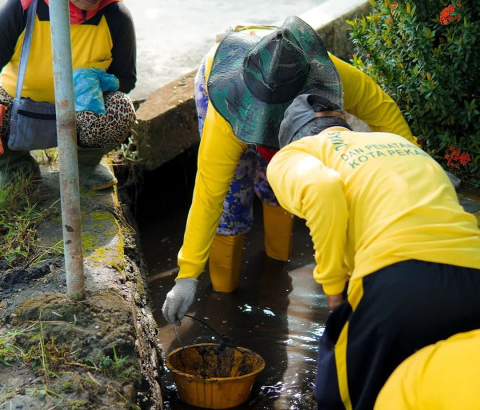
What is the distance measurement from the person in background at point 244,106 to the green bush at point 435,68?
0.45 metres

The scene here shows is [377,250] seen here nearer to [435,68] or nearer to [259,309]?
[435,68]

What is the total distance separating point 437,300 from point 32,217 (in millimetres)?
2280

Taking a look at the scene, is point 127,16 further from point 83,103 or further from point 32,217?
point 32,217

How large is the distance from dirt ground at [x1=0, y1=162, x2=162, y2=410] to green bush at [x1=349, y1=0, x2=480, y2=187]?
1699 millimetres

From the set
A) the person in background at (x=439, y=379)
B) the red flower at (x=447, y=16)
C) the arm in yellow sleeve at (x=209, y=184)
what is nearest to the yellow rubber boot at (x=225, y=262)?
the arm in yellow sleeve at (x=209, y=184)

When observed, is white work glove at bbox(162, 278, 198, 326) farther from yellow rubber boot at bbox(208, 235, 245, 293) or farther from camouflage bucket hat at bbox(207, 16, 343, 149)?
yellow rubber boot at bbox(208, 235, 245, 293)

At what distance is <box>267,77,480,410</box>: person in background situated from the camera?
2.19 meters

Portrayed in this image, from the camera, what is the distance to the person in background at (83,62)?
3.87m

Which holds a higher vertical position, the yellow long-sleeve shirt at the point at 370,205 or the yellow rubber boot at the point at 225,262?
the yellow long-sleeve shirt at the point at 370,205

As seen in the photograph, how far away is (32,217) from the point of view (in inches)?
150

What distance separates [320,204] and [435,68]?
1886mm

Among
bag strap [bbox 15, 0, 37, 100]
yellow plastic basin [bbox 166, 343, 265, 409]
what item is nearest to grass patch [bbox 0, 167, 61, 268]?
bag strap [bbox 15, 0, 37, 100]

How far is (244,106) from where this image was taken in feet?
10.2

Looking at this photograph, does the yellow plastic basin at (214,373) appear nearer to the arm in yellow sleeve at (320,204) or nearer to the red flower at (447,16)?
the arm in yellow sleeve at (320,204)
